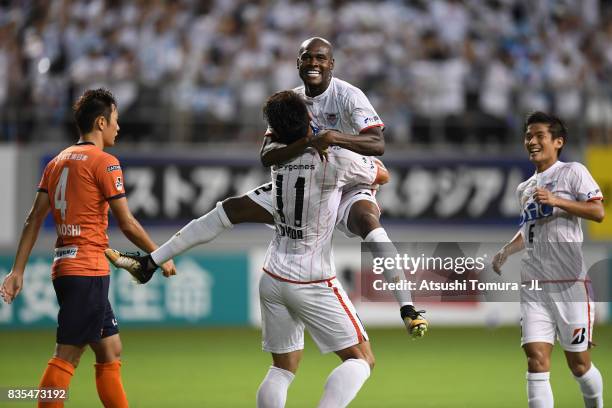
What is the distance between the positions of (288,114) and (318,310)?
1.15 metres

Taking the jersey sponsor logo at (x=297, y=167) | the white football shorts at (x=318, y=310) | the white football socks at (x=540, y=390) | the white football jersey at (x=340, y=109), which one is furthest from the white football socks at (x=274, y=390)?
the white football socks at (x=540, y=390)

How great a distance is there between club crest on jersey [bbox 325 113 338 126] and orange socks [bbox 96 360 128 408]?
2089 mm

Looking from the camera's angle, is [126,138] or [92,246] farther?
[126,138]

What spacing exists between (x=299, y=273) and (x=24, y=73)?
9363 mm

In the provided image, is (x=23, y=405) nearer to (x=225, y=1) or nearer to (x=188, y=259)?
(x=188, y=259)

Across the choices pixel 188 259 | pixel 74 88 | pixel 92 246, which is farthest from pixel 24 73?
pixel 92 246

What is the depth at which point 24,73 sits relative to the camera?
46.2 feet

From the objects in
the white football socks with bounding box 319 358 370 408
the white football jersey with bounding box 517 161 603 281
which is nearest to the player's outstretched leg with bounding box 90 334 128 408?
the white football socks with bounding box 319 358 370 408

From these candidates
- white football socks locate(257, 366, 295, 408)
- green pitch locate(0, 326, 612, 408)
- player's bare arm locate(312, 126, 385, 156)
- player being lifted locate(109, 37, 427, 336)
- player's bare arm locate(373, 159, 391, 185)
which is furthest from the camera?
green pitch locate(0, 326, 612, 408)

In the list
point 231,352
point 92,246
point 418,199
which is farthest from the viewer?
point 418,199

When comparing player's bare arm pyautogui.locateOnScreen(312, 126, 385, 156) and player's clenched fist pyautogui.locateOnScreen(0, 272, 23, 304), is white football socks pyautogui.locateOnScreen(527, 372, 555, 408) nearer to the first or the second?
player's bare arm pyautogui.locateOnScreen(312, 126, 385, 156)

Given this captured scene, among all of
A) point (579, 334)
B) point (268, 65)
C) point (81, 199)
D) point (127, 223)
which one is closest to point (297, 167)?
point (127, 223)

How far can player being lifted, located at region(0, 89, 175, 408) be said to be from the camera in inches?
244

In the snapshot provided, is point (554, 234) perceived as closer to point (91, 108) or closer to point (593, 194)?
point (593, 194)
